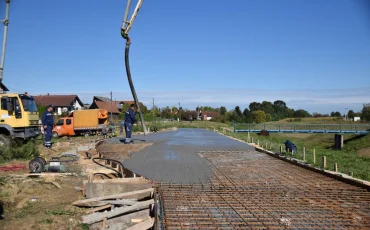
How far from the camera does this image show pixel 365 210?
207 inches

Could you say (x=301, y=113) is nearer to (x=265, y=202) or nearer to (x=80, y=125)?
(x=80, y=125)

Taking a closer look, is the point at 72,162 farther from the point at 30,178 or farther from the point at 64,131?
the point at 64,131

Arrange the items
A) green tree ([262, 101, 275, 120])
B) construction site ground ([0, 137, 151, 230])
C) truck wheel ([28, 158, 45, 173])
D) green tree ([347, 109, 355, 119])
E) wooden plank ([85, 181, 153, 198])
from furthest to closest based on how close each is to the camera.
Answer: green tree ([262, 101, 275, 120]) < green tree ([347, 109, 355, 119]) < truck wheel ([28, 158, 45, 173]) < wooden plank ([85, 181, 153, 198]) < construction site ground ([0, 137, 151, 230])

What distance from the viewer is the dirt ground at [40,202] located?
16.4 feet

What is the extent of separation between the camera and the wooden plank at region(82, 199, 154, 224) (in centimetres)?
528

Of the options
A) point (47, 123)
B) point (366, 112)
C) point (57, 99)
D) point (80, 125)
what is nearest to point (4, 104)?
point (47, 123)

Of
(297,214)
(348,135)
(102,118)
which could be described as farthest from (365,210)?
(348,135)

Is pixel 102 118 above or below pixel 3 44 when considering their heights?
below

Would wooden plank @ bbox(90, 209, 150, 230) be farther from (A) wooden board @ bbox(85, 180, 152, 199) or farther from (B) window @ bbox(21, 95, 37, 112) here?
(B) window @ bbox(21, 95, 37, 112)

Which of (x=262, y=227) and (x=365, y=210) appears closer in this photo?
(x=262, y=227)

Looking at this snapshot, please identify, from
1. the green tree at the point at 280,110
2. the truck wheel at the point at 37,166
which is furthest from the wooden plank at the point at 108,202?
the green tree at the point at 280,110

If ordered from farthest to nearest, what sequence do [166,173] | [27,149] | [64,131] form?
1. [64,131]
2. [27,149]
3. [166,173]

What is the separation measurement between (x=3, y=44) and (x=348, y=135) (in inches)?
1245

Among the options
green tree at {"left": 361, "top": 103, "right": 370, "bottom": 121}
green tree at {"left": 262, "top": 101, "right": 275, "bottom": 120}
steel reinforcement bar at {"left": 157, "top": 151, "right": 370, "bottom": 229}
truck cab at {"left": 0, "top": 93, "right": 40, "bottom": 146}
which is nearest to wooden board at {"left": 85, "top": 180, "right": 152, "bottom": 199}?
steel reinforcement bar at {"left": 157, "top": 151, "right": 370, "bottom": 229}
